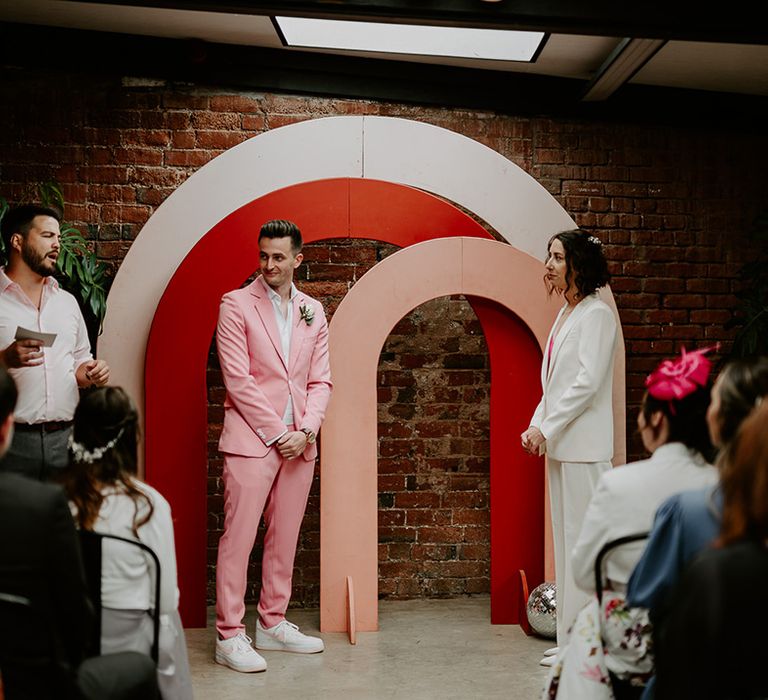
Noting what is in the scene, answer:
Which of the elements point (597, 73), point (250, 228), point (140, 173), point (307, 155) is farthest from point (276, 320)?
point (597, 73)

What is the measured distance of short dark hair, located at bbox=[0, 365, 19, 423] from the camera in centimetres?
185

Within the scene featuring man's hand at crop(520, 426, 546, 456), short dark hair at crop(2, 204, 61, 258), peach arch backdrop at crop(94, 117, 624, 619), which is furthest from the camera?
peach arch backdrop at crop(94, 117, 624, 619)

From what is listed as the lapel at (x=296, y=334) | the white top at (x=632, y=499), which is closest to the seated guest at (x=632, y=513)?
the white top at (x=632, y=499)

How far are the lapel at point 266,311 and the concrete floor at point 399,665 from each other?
4.40 feet

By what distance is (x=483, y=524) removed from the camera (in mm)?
5109

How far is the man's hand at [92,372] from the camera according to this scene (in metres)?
3.80

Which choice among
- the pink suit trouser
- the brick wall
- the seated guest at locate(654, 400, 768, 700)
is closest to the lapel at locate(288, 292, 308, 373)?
the pink suit trouser

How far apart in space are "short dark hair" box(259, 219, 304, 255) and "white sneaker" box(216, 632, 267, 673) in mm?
1728

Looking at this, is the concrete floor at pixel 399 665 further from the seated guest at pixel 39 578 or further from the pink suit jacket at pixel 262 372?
the seated guest at pixel 39 578

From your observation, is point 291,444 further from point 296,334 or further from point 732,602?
point 732,602

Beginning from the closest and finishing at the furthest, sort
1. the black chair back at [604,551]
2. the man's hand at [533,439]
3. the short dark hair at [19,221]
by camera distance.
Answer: the black chair back at [604,551] < the short dark hair at [19,221] < the man's hand at [533,439]

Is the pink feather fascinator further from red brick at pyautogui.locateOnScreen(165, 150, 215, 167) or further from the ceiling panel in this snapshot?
red brick at pyautogui.locateOnScreen(165, 150, 215, 167)

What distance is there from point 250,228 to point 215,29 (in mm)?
1052

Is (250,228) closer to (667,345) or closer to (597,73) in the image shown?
(597,73)
